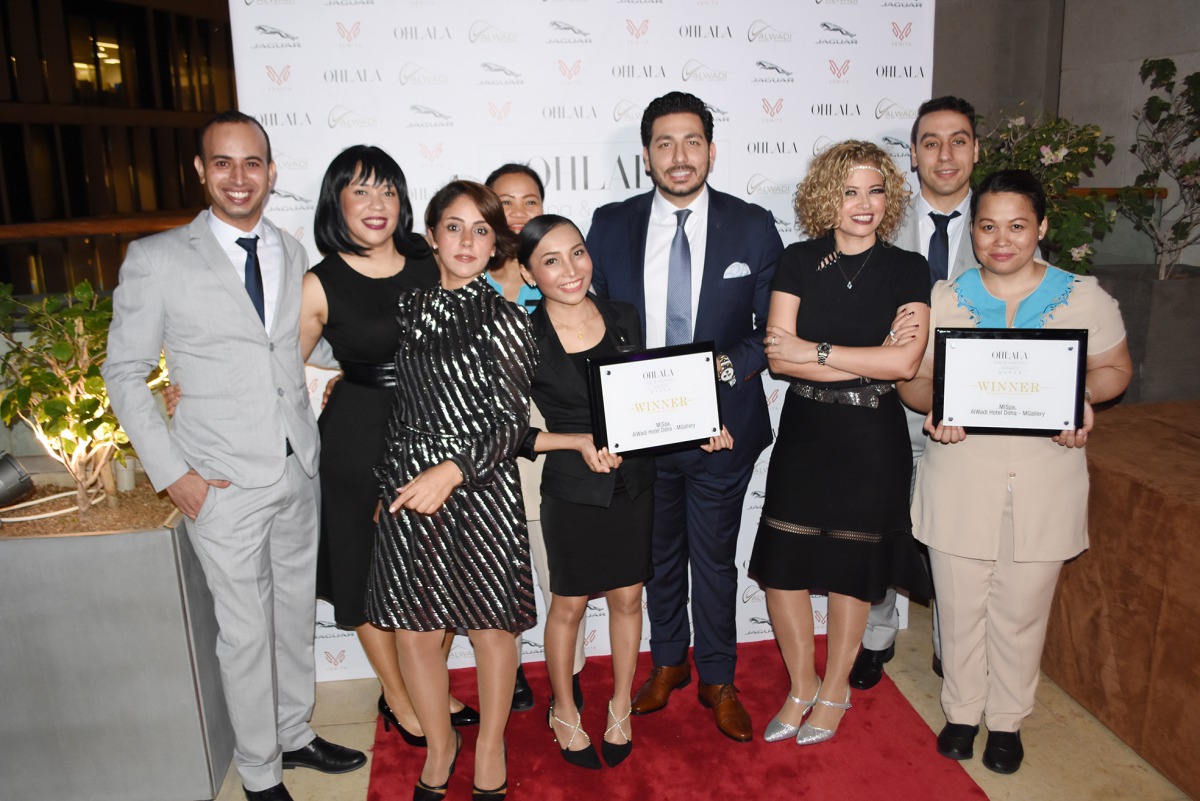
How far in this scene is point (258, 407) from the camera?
2.60 metres

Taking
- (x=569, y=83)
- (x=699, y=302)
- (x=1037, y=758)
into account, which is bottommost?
(x=1037, y=758)

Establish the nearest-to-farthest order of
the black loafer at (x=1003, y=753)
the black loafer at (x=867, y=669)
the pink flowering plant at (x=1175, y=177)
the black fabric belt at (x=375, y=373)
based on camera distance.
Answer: the black fabric belt at (x=375, y=373)
the black loafer at (x=1003, y=753)
the black loafer at (x=867, y=669)
the pink flowering plant at (x=1175, y=177)

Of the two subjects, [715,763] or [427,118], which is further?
[427,118]

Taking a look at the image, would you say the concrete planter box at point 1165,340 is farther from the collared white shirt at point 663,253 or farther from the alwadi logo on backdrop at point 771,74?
the collared white shirt at point 663,253

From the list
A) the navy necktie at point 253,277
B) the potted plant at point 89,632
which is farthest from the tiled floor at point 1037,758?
the navy necktie at point 253,277

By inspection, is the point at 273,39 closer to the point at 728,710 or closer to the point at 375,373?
the point at 375,373

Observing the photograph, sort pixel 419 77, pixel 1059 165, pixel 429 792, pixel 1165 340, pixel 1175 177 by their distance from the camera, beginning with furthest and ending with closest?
1. pixel 1175 177
2. pixel 1165 340
3. pixel 1059 165
4. pixel 419 77
5. pixel 429 792

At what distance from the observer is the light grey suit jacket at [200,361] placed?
8.15 ft

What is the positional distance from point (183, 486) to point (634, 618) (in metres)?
1.52

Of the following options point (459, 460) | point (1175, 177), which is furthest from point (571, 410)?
point (1175, 177)

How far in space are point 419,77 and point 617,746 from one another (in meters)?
2.61

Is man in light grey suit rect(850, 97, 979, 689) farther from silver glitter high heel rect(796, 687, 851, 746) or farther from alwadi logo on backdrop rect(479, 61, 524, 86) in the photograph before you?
alwadi logo on backdrop rect(479, 61, 524, 86)

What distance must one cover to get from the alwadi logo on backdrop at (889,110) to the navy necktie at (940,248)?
0.56m

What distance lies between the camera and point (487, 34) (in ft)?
10.8
